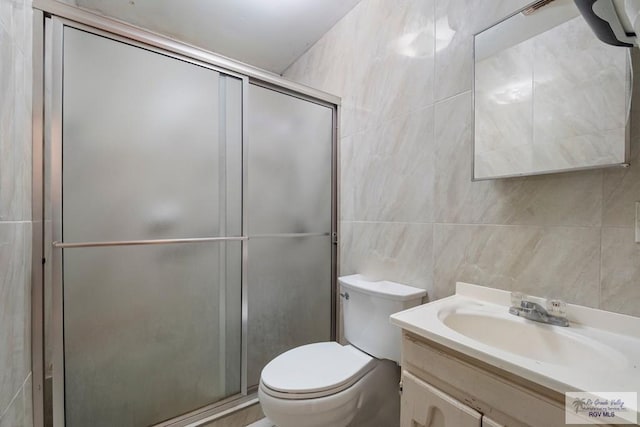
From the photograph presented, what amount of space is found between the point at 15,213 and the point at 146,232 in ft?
1.39

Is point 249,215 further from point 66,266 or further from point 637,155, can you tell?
point 637,155

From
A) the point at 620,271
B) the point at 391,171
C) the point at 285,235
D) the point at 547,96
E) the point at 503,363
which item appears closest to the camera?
the point at 503,363

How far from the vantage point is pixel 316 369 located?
48.4 inches

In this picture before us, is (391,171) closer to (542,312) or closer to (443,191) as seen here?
(443,191)

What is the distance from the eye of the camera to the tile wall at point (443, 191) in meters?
0.84

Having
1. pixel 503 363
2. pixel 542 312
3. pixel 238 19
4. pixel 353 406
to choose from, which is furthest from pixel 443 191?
pixel 238 19

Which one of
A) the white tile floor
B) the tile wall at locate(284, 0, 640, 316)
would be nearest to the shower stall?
the white tile floor

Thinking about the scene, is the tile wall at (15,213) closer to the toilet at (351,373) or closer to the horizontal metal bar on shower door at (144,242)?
the horizontal metal bar on shower door at (144,242)

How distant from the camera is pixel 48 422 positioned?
1.02 m

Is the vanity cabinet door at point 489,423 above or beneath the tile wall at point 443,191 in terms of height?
beneath

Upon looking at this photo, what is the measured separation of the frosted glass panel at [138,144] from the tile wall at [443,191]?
0.79 m

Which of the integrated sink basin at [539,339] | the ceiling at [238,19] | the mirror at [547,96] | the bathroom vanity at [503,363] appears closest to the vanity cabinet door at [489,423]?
the bathroom vanity at [503,363]

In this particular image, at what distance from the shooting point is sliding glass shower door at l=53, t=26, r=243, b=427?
1088mm

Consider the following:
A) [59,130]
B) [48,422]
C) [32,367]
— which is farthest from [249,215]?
[48,422]
